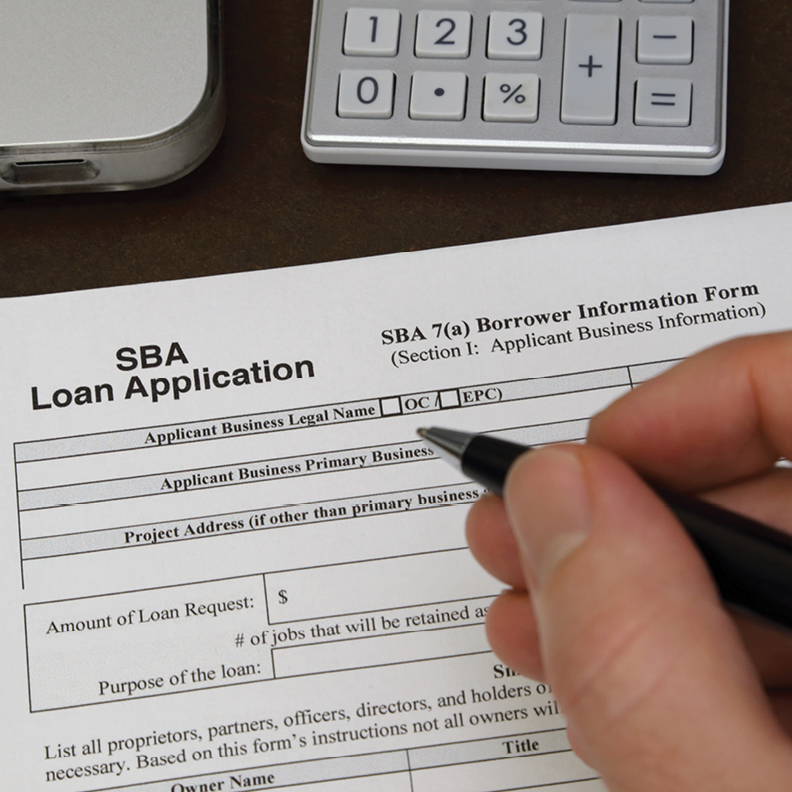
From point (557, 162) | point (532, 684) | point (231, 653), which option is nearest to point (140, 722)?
point (231, 653)

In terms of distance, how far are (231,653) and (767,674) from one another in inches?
7.8

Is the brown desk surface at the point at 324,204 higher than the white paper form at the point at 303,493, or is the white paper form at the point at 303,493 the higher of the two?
the brown desk surface at the point at 324,204

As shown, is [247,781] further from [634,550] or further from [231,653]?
[634,550]

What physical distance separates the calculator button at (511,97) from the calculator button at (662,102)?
5cm

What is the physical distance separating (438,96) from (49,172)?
18 centimetres

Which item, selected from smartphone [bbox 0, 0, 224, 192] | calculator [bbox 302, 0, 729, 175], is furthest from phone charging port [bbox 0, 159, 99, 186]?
calculator [bbox 302, 0, 729, 175]

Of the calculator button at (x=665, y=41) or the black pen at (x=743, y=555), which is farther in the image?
the calculator button at (x=665, y=41)

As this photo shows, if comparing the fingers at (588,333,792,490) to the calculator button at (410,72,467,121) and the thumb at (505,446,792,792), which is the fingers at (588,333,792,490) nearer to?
the thumb at (505,446,792,792)

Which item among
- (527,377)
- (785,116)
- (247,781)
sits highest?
(785,116)

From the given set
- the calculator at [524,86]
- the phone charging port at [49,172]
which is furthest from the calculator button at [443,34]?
the phone charging port at [49,172]

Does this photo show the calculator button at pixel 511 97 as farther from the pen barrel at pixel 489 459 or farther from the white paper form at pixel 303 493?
the pen barrel at pixel 489 459

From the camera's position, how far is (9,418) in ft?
1.19

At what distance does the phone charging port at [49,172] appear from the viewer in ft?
1.26

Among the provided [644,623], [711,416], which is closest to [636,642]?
[644,623]
